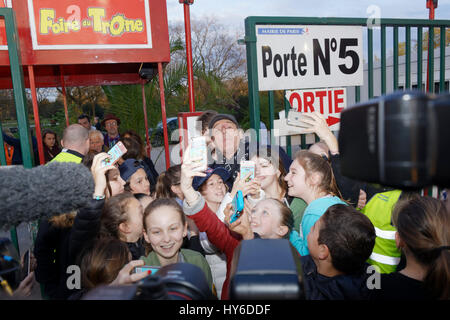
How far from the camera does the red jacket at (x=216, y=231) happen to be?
6.11 ft

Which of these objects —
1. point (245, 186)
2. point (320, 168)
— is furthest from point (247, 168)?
point (320, 168)

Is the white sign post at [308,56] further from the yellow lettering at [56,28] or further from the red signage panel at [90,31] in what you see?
the yellow lettering at [56,28]

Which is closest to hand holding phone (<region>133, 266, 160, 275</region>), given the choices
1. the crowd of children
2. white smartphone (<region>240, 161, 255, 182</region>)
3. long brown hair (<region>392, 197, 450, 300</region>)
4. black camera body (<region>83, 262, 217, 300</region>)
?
the crowd of children

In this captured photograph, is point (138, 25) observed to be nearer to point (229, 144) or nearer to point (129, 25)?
point (129, 25)

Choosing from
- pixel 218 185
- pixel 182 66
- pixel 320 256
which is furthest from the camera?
pixel 182 66

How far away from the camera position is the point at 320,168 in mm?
2416

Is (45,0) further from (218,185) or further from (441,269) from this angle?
(441,269)

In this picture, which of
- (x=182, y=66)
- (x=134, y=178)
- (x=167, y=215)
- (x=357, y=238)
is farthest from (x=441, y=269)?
(x=182, y=66)

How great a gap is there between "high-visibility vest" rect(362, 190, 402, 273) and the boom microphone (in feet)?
6.22

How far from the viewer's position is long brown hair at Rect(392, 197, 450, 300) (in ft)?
5.13

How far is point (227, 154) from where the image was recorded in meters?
2.91

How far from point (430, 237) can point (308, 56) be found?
145cm

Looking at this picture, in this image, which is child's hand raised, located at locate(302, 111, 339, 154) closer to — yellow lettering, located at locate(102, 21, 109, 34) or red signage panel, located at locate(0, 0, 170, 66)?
red signage panel, located at locate(0, 0, 170, 66)

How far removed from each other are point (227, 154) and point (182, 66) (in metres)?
5.01
